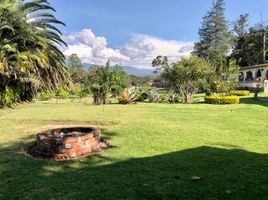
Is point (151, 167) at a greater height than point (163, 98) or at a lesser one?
lesser

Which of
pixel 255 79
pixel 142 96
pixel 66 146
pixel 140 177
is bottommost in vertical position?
pixel 140 177

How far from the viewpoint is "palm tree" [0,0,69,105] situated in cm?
1661

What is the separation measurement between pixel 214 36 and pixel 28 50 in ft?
141

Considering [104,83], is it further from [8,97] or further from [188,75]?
[188,75]

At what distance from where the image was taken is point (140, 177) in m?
4.44

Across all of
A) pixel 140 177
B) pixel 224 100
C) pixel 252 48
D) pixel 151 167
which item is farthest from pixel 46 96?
pixel 252 48

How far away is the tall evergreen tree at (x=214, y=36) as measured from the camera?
53.0 m

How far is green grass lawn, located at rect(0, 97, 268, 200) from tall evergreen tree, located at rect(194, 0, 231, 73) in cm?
4656

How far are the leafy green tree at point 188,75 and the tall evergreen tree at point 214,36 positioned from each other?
32.2m

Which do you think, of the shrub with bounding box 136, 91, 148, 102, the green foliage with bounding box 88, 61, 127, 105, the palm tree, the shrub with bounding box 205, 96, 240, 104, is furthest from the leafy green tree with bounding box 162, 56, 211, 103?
the palm tree

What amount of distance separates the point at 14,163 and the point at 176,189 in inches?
116

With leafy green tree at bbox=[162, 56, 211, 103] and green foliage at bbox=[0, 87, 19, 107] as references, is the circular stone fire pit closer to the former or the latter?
green foliage at bbox=[0, 87, 19, 107]

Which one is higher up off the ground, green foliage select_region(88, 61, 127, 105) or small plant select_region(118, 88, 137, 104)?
green foliage select_region(88, 61, 127, 105)

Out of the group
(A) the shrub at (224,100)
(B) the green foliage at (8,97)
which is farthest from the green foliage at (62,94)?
(A) the shrub at (224,100)
